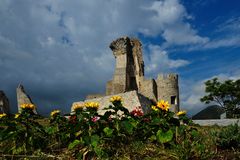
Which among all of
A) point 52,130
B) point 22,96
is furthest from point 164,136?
point 22,96

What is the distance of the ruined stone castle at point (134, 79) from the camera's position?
41500 millimetres

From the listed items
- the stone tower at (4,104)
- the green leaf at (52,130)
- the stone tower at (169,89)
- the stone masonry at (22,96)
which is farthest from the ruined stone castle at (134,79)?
the green leaf at (52,130)

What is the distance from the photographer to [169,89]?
4153 cm

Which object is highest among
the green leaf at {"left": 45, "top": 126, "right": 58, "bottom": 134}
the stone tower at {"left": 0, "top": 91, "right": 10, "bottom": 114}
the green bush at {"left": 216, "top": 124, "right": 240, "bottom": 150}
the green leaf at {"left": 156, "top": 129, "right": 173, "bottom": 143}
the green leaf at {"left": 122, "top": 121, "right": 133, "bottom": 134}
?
the stone tower at {"left": 0, "top": 91, "right": 10, "bottom": 114}

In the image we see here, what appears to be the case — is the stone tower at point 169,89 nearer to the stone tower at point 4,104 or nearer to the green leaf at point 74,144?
the stone tower at point 4,104

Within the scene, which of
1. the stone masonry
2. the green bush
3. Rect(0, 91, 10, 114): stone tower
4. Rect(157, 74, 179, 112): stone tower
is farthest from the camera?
Rect(157, 74, 179, 112): stone tower

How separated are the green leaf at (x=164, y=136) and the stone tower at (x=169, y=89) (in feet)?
119

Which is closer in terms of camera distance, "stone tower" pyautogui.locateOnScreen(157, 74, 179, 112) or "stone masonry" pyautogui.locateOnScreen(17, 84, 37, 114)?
"stone masonry" pyautogui.locateOnScreen(17, 84, 37, 114)

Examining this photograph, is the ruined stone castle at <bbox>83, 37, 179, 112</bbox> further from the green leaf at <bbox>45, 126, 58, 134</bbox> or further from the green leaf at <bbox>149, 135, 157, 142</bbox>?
the green leaf at <bbox>149, 135, 157, 142</bbox>

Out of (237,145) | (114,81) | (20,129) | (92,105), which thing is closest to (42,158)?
(20,129)

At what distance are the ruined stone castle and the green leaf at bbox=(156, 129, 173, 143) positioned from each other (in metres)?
35.8

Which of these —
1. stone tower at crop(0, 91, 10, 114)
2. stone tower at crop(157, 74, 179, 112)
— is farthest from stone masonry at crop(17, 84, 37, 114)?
stone tower at crop(157, 74, 179, 112)

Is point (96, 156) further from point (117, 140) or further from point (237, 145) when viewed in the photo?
point (237, 145)

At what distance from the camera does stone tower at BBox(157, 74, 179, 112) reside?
41250 mm
